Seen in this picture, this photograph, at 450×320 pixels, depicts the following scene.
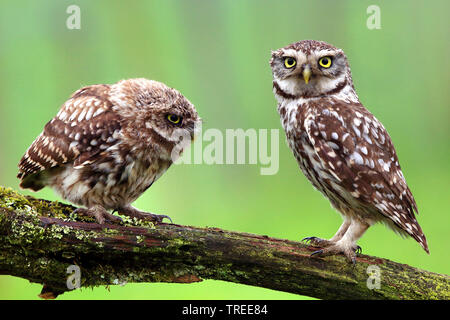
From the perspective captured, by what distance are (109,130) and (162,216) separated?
17.2 inches

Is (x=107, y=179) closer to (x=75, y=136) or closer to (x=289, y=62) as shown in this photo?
(x=75, y=136)

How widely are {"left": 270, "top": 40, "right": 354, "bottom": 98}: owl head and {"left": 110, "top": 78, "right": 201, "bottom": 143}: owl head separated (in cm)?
50

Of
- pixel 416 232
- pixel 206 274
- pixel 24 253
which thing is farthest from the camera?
pixel 416 232

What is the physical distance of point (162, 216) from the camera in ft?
7.43

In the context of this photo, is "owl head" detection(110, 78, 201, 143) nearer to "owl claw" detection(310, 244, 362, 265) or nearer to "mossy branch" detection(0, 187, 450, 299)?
"mossy branch" detection(0, 187, 450, 299)

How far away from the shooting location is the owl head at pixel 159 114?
222cm

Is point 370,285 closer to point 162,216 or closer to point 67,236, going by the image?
point 162,216

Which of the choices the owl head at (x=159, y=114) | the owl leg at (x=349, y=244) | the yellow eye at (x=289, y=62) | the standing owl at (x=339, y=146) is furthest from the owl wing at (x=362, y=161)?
the owl head at (x=159, y=114)

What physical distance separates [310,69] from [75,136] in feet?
3.54

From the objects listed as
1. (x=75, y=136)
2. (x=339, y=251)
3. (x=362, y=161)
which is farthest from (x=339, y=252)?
(x=75, y=136)

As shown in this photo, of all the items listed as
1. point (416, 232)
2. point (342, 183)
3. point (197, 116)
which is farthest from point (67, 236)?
point (416, 232)

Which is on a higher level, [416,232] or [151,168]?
[151,168]

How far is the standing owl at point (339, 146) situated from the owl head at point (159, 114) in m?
0.49

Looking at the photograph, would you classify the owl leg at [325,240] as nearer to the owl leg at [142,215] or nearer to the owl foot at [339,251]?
the owl foot at [339,251]
